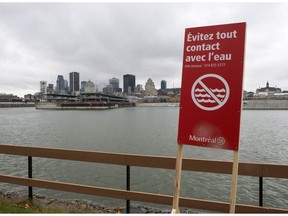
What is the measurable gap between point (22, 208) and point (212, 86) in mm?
5897

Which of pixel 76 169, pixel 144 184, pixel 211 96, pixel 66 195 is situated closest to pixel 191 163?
pixel 211 96

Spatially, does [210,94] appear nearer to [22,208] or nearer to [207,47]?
[207,47]

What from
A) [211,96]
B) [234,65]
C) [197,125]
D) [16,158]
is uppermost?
[234,65]

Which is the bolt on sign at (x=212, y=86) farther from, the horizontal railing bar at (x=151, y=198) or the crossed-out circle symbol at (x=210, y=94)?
the horizontal railing bar at (x=151, y=198)

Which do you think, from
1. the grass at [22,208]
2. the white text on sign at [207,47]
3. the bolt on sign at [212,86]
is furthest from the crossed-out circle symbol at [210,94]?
the grass at [22,208]

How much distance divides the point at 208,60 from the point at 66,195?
10.7 m

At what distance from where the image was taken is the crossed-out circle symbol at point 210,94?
153 inches

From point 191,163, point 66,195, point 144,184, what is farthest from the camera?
point 144,184

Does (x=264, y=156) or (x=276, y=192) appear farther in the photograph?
(x=264, y=156)

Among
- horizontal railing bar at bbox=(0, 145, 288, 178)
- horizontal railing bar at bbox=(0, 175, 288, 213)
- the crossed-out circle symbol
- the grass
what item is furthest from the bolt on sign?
the grass

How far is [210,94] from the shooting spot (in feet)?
13.1

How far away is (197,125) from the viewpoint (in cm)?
406

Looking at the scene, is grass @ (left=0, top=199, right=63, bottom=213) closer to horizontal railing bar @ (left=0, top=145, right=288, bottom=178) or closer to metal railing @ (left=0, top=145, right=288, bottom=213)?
metal railing @ (left=0, top=145, right=288, bottom=213)

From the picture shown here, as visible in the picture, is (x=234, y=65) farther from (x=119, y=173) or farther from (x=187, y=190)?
(x=119, y=173)
